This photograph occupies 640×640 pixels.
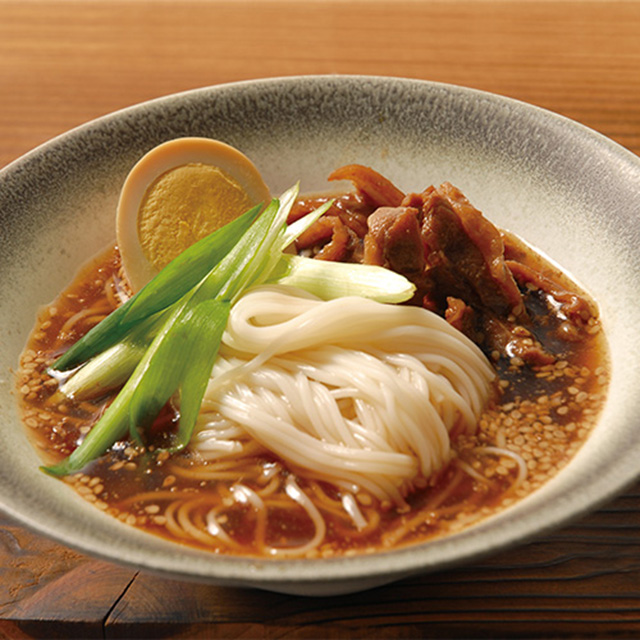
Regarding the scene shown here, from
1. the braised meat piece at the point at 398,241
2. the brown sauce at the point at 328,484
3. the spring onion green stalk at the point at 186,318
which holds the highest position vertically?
the braised meat piece at the point at 398,241

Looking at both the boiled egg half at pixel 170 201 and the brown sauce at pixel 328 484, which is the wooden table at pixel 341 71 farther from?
the boiled egg half at pixel 170 201

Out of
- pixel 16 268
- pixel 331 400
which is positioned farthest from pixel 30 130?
pixel 331 400

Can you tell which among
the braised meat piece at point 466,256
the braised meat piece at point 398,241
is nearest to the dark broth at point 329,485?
the braised meat piece at point 466,256

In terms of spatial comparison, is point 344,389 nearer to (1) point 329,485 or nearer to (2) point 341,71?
(1) point 329,485

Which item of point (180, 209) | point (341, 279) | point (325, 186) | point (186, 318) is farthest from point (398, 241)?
point (325, 186)

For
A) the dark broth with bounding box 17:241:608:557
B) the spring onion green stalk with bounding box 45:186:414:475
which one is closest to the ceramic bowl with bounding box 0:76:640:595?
the dark broth with bounding box 17:241:608:557

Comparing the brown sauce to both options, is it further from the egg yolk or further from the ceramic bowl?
the egg yolk

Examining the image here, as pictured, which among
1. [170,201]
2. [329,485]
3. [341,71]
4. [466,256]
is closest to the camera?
[329,485]
